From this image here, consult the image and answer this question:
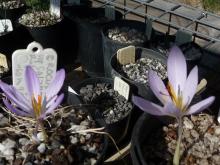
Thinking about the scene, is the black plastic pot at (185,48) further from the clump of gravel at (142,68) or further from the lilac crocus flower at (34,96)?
the lilac crocus flower at (34,96)

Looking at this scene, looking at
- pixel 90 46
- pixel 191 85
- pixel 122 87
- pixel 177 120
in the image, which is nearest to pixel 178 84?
pixel 191 85

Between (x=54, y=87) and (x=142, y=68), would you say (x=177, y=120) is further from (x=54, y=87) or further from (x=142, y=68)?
(x=142, y=68)

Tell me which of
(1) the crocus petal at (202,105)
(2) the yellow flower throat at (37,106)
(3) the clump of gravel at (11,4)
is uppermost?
(1) the crocus petal at (202,105)

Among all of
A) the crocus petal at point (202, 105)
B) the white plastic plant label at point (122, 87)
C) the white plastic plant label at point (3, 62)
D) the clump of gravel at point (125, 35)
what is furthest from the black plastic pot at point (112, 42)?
the crocus petal at point (202, 105)

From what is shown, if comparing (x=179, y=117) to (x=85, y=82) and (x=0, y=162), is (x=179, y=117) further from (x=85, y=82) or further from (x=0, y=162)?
(x=85, y=82)

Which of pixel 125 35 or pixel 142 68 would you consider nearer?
pixel 142 68

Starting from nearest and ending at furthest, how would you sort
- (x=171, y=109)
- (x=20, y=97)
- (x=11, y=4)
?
(x=171, y=109) < (x=20, y=97) < (x=11, y=4)

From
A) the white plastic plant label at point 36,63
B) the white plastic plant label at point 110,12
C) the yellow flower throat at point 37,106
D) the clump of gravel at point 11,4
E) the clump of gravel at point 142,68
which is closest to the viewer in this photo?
the yellow flower throat at point 37,106
